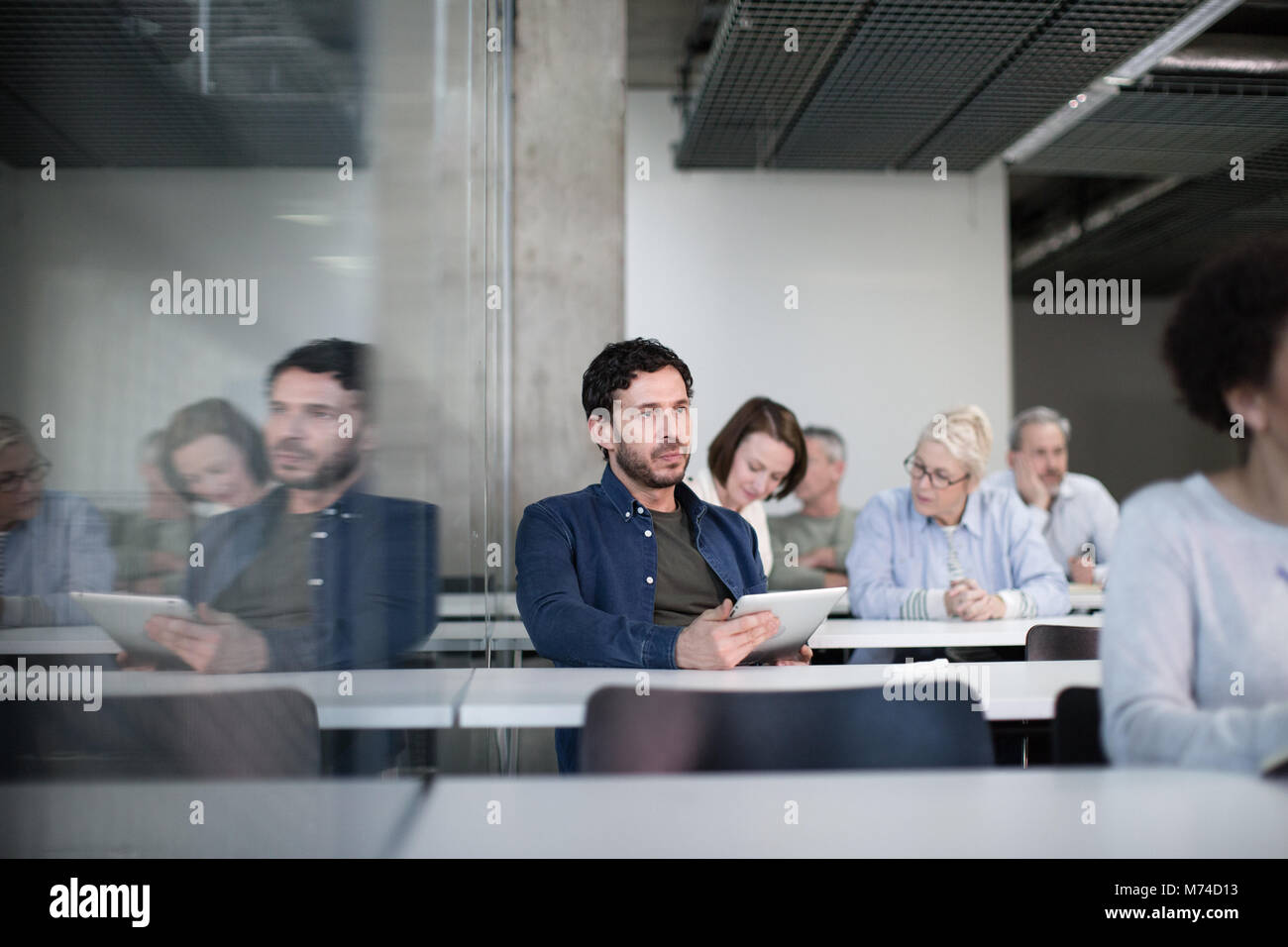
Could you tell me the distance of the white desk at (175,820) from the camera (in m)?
0.67

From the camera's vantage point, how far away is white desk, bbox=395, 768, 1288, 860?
3.30 ft

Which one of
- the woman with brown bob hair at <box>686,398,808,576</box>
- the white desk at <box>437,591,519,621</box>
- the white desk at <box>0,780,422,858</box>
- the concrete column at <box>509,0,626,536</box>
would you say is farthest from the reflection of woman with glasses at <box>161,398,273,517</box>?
the concrete column at <box>509,0,626,536</box>

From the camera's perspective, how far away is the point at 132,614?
0.61 meters

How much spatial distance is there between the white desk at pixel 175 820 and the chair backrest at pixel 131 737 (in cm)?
2

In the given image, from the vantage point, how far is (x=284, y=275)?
77 cm

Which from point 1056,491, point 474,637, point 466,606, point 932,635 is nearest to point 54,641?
point 466,606

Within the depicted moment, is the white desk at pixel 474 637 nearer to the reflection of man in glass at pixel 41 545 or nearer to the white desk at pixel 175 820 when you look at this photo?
the white desk at pixel 175 820

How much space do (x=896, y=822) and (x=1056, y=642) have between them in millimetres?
1492

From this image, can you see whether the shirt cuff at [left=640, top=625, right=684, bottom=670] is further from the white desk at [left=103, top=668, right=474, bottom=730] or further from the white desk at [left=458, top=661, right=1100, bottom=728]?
the white desk at [left=103, top=668, right=474, bottom=730]

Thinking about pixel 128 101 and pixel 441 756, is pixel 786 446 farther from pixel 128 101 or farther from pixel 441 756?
pixel 128 101

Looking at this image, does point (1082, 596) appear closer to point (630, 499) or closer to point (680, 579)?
point (680, 579)

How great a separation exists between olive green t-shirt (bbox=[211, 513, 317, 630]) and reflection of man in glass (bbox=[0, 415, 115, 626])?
91 mm

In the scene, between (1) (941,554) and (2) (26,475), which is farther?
(1) (941,554)

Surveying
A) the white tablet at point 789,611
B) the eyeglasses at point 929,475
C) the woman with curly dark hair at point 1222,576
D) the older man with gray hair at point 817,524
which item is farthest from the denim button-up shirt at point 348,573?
the older man with gray hair at point 817,524
